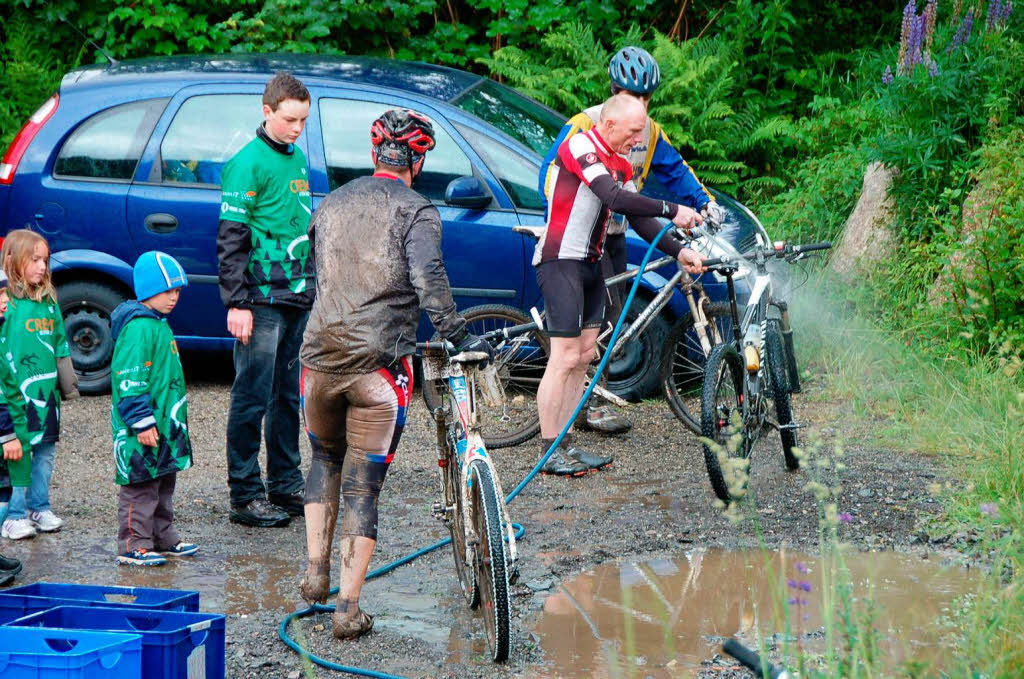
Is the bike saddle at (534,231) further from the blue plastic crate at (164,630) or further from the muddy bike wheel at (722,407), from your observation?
the blue plastic crate at (164,630)

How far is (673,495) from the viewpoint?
20.2 feet

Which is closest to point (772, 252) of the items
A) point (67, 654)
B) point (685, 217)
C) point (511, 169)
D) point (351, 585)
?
point (685, 217)

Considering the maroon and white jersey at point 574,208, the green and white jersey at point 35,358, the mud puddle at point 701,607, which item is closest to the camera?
the mud puddle at point 701,607

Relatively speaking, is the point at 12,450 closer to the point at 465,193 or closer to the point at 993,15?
the point at 465,193

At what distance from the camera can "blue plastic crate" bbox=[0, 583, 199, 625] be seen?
12.1 feet

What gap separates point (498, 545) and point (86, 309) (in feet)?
15.5

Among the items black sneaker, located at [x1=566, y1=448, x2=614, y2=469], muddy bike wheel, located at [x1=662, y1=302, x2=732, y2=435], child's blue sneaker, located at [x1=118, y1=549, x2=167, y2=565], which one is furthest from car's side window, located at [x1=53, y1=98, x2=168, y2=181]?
muddy bike wheel, located at [x1=662, y1=302, x2=732, y2=435]

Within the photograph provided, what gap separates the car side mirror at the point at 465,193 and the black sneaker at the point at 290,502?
6.36 ft

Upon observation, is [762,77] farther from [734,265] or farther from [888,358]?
[734,265]

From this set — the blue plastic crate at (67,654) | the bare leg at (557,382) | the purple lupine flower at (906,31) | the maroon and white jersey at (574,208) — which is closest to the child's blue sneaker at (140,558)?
the blue plastic crate at (67,654)

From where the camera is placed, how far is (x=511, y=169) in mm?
7484

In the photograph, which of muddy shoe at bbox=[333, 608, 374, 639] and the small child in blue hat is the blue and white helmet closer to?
the small child in blue hat

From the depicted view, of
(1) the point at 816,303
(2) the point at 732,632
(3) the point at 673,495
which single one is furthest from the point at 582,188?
(1) the point at 816,303

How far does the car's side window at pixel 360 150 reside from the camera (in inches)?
296
